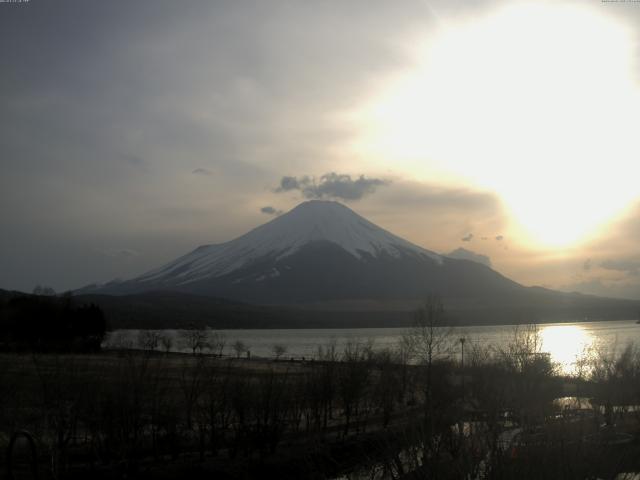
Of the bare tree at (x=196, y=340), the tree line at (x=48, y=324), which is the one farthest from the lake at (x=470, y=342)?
the tree line at (x=48, y=324)

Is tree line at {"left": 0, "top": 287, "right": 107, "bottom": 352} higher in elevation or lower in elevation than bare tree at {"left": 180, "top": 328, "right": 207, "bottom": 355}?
higher

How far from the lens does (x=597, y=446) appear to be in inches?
502

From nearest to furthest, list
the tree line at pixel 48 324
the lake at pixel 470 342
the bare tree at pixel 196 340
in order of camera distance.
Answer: the lake at pixel 470 342 → the tree line at pixel 48 324 → the bare tree at pixel 196 340

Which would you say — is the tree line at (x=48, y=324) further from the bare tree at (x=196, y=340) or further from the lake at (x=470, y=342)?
the bare tree at (x=196, y=340)

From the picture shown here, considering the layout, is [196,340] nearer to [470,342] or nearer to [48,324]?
[48,324]

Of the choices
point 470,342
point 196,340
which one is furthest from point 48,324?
point 470,342

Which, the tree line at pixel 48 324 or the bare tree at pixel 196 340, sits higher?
the tree line at pixel 48 324

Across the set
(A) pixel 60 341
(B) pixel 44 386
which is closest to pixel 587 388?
(B) pixel 44 386

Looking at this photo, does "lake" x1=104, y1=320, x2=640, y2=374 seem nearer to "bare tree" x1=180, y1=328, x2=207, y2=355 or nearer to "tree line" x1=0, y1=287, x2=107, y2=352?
"bare tree" x1=180, y1=328, x2=207, y2=355

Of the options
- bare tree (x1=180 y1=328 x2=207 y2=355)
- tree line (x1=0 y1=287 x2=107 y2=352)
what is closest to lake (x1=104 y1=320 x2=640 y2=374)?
bare tree (x1=180 y1=328 x2=207 y2=355)

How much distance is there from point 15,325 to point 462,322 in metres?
132

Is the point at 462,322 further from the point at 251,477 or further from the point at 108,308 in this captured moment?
the point at 251,477

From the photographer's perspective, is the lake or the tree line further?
the tree line

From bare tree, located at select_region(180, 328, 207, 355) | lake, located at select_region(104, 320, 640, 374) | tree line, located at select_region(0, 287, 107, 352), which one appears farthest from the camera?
bare tree, located at select_region(180, 328, 207, 355)
